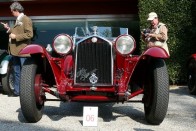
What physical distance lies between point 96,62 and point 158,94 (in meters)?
0.88

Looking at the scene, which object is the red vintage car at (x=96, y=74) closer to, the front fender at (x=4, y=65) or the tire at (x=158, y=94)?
the tire at (x=158, y=94)

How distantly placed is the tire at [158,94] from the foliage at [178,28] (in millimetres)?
4101

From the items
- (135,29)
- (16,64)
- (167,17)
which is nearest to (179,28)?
(167,17)

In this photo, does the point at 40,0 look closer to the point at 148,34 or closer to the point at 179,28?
the point at 179,28

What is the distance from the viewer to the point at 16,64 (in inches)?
277

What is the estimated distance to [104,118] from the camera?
517cm

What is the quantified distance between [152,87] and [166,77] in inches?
10.4

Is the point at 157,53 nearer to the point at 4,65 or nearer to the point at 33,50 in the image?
the point at 33,50

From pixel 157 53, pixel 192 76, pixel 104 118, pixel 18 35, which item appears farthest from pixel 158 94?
pixel 192 76

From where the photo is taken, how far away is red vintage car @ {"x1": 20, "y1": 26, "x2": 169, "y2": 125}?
4668 mm

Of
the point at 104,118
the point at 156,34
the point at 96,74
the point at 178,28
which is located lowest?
the point at 104,118

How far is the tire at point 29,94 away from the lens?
4.65 m

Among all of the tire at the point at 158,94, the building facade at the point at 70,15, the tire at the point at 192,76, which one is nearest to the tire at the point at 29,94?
the tire at the point at 158,94

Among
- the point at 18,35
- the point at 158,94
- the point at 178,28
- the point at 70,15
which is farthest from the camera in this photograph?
the point at 70,15
